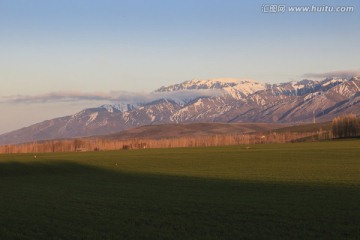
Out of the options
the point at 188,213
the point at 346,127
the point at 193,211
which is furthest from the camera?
the point at 346,127

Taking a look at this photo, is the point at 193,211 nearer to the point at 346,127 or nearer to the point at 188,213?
the point at 188,213

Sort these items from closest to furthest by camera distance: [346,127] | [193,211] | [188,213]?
[188,213] < [193,211] < [346,127]

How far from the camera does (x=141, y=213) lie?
94.1ft

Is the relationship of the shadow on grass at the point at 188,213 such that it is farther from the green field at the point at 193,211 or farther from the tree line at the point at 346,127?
the tree line at the point at 346,127

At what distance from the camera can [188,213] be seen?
28.1m

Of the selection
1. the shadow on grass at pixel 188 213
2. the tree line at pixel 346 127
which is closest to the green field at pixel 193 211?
the shadow on grass at pixel 188 213

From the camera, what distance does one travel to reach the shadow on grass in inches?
888

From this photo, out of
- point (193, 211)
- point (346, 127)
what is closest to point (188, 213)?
point (193, 211)

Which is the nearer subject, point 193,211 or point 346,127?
point 193,211

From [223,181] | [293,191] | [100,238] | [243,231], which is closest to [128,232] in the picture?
[100,238]

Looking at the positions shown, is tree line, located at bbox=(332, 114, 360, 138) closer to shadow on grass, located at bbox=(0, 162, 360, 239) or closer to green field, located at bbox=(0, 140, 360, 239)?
green field, located at bbox=(0, 140, 360, 239)

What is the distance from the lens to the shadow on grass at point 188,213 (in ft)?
74.0

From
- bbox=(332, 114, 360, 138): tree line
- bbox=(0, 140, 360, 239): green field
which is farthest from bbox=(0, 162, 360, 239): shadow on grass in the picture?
bbox=(332, 114, 360, 138): tree line

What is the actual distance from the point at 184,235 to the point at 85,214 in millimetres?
8580
